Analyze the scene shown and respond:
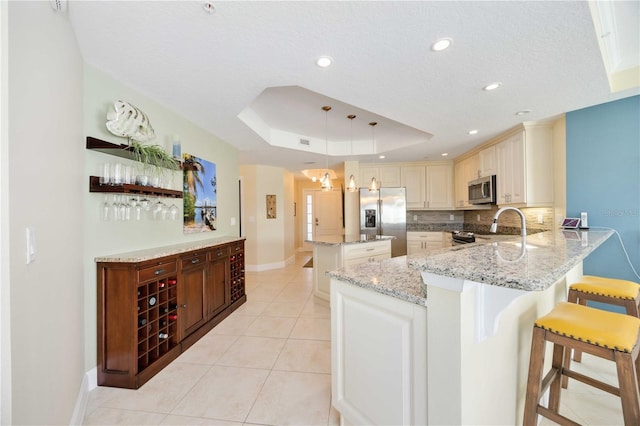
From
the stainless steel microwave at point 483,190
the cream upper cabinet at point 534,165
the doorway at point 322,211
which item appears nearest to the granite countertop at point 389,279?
the cream upper cabinet at point 534,165

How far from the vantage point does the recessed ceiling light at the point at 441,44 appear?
5.32 feet

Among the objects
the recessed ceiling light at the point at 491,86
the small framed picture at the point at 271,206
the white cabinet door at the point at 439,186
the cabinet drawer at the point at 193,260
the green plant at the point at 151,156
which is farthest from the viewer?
the small framed picture at the point at 271,206

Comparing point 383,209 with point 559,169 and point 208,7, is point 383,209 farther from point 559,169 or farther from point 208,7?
point 208,7

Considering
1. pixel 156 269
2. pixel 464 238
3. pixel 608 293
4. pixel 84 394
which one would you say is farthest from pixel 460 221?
pixel 84 394

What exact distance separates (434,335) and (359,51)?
1757 mm

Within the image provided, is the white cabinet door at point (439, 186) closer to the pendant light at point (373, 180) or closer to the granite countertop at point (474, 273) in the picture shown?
the pendant light at point (373, 180)

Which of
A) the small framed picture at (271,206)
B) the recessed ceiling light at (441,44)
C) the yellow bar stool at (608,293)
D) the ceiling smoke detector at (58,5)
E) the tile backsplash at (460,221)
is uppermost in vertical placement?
the recessed ceiling light at (441,44)

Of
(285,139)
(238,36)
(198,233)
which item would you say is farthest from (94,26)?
(285,139)

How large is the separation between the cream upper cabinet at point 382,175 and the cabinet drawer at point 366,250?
6.76 ft

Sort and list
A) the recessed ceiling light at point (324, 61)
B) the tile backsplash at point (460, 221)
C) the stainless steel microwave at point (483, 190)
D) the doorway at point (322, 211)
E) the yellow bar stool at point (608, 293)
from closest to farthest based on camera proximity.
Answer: the yellow bar stool at point (608, 293) < the recessed ceiling light at point (324, 61) < the stainless steel microwave at point (483, 190) < the tile backsplash at point (460, 221) < the doorway at point (322, 211)

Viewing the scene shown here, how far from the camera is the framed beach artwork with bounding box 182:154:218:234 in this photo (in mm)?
2992

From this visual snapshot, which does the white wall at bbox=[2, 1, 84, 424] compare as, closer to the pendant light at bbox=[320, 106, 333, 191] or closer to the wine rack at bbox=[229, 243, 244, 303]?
the wine rack at bbox=[229, 243, 244, 303]

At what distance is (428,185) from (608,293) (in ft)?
12.8

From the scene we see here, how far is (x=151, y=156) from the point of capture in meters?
2.19
